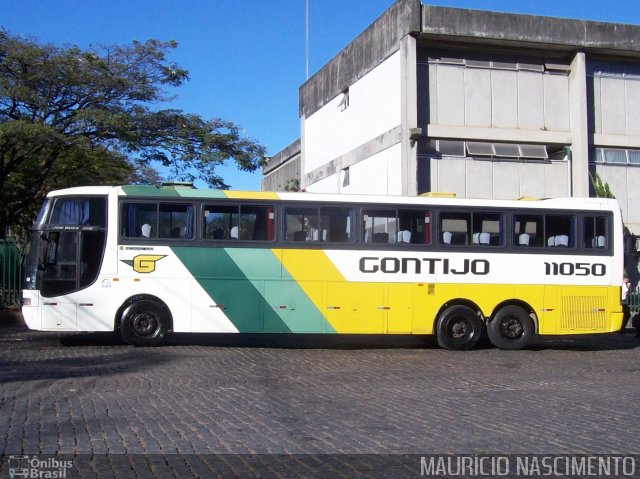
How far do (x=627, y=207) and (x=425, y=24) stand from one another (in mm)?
9734

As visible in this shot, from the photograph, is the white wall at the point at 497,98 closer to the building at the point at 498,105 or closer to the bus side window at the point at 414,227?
the building at the point at 498,105

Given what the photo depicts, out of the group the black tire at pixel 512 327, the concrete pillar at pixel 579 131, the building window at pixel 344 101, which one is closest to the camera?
the black tire at pixel 512 327

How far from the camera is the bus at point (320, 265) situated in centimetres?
1505

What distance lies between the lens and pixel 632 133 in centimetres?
2609

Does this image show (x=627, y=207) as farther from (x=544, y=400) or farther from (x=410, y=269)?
(x=544, y=400)

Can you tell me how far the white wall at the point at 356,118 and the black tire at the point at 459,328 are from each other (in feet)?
30.8

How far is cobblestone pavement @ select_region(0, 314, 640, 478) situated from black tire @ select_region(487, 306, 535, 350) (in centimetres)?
39

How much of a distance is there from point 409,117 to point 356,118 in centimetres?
479

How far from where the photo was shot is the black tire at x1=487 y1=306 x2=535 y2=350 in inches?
635

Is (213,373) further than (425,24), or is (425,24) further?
(425,24)

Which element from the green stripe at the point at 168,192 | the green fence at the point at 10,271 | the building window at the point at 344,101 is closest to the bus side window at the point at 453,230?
the green stripe at the point at 168,192

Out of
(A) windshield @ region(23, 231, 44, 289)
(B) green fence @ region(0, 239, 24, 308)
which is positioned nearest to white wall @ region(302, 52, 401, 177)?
(B) green fence @ region(0, 239, 24, 308)

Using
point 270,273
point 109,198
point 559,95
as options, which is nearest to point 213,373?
point 270,273

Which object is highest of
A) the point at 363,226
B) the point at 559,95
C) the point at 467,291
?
the point at 559,95
